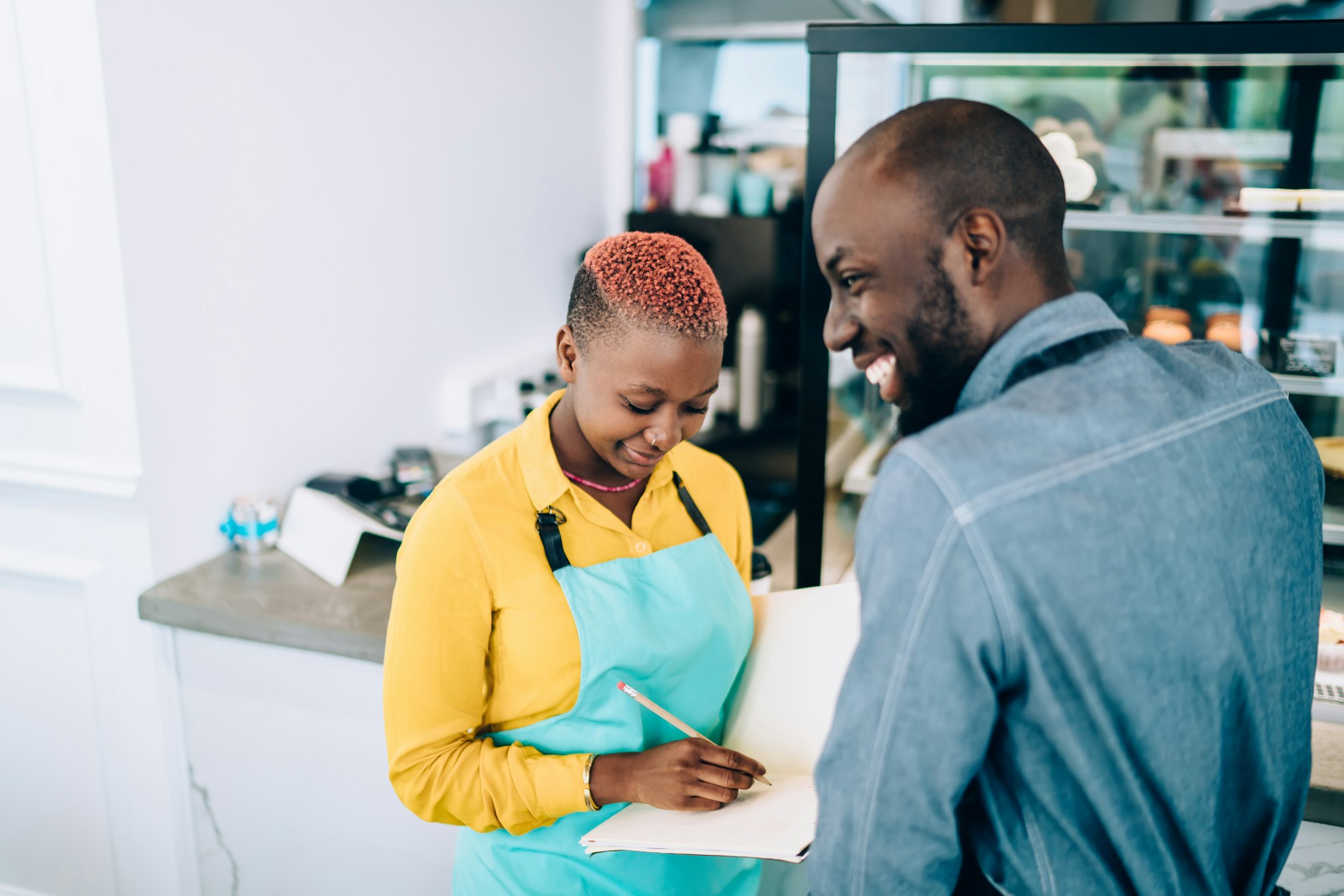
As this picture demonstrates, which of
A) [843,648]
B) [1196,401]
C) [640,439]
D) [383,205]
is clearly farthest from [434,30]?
[1196,401]

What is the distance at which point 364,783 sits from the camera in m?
1.65

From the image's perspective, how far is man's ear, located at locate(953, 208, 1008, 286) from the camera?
78 cm

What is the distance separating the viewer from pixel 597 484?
1.18 meters

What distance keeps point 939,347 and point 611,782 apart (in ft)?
1.95

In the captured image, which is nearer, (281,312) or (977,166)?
(977,166)

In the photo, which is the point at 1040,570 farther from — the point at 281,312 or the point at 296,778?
the point at 281,312

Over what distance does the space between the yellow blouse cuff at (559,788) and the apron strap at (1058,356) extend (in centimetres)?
62

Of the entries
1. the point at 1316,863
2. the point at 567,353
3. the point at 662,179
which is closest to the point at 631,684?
the point at 567,353

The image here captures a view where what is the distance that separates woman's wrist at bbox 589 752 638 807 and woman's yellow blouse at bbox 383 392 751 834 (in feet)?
0.05

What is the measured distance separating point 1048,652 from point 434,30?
6.76 feet

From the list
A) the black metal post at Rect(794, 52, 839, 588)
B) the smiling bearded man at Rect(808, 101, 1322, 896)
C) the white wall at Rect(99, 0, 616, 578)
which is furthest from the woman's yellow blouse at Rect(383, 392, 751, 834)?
the white wall at Rect(99, 0, 616, 578)

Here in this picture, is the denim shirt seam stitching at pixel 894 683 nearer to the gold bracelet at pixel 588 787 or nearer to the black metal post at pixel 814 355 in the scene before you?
the gold bracelet at pixel 588 787

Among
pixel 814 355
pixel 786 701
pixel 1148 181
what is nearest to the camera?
pixel 786 701

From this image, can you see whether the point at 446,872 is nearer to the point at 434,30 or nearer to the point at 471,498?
the point at 471,498
